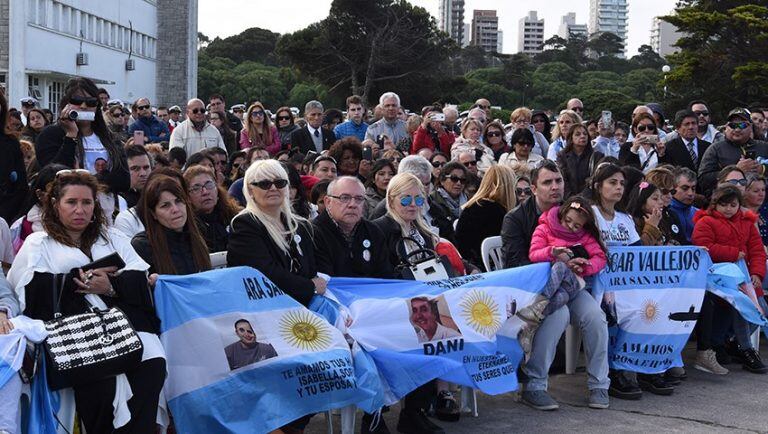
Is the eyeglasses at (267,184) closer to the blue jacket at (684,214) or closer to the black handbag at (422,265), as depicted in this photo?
the black handbag at (422,265)

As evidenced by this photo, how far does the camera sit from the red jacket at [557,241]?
7.66 meters

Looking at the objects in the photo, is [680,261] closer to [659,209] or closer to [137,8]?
[659,209]

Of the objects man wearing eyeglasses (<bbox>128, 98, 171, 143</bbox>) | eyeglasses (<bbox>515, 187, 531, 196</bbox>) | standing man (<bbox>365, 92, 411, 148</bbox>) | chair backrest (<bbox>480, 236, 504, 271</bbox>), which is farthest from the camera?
man wearing eyeglasses (<bbox>128, 98, 171, 143</bbox>)

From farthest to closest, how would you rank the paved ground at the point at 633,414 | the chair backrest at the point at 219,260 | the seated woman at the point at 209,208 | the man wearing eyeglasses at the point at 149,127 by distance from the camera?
the man wearing eyeglasses at the point at 149,127
the seated woman at the point at 209,208
the paved ground at the point at 633,414
the chair backrest at the point at 219,260

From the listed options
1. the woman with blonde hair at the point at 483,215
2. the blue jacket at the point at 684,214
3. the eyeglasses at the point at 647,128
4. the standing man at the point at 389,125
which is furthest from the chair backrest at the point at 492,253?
the standing man at the point at 389,125

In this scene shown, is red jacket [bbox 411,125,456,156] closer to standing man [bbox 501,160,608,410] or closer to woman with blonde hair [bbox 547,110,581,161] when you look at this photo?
woman with blonde hair [bbox 547,110,581,161]

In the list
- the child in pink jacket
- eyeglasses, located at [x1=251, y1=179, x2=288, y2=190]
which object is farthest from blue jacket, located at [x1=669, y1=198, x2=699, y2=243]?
eyeglasses, located at [x1=251, y1=179, x2=288, y2=190]

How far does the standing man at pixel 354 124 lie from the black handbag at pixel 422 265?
6.46 metres

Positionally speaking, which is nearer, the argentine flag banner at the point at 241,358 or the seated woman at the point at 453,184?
the argentine flag banner at the point at 241,358

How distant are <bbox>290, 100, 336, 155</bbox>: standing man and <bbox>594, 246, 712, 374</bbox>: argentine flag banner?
219 inches

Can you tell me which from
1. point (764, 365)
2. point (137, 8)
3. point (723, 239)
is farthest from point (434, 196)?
point (137, 8)

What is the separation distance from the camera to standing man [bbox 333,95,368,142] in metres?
13.8

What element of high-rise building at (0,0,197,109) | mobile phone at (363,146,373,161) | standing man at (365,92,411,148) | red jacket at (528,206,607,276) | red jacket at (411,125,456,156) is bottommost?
red jacket at (528,206,607,276)

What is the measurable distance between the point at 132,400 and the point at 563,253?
11.4 feet
